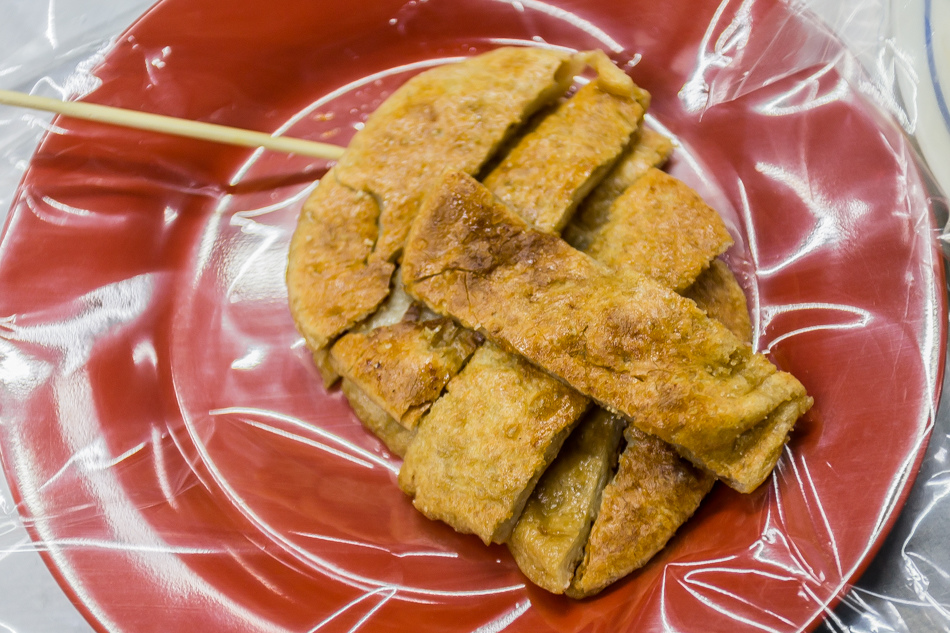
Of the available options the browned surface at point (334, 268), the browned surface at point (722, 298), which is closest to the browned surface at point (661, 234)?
the browned surface at point (722, 298)

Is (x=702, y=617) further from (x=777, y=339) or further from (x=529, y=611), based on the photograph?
(x=777, y=339)

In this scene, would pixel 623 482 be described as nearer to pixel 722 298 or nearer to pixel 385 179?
pixel 722 298

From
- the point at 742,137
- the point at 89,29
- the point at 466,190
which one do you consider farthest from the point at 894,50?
the point at 89,29

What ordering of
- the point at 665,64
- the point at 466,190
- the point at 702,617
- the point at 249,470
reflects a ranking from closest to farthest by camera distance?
1. the point at 702,617
2. the point at 466,190
3. the point at 249,470
4. the point at 665,64

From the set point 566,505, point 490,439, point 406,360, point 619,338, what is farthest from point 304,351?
point 619,338

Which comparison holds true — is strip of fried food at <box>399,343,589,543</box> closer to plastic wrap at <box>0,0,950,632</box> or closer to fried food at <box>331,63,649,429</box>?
fried food at <box>331,63,649,429</box>
